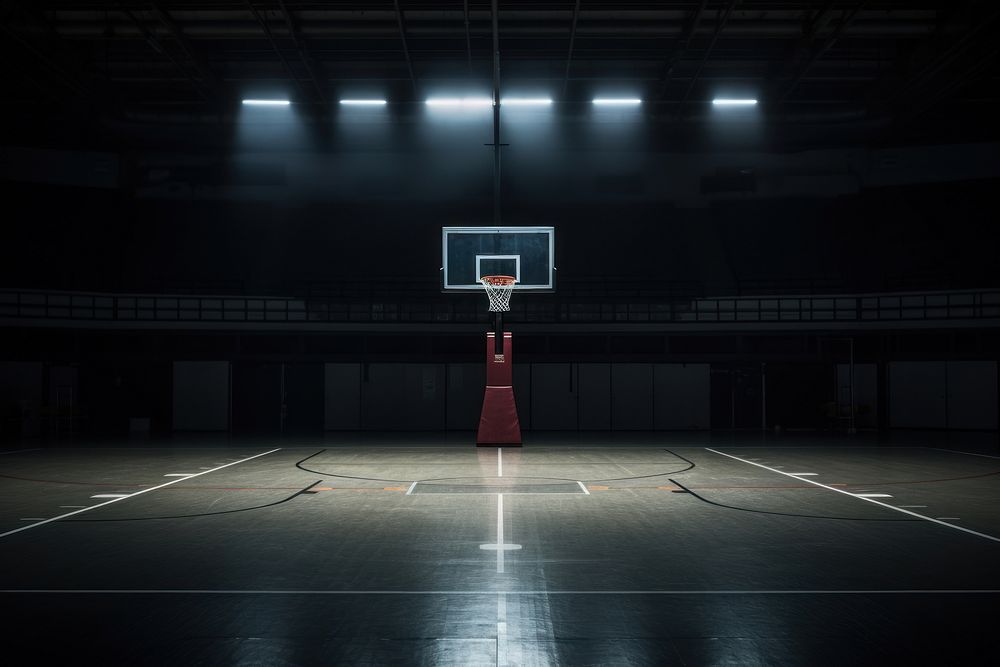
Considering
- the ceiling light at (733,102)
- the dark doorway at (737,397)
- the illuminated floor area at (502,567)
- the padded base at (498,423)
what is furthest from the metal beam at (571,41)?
the illuminated floor area at (502,567)

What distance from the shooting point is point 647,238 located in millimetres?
31656

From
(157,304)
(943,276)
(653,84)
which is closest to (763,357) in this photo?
(943,276)

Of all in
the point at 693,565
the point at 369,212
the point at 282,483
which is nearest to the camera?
the point at 693,565

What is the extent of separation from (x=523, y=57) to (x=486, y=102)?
4407mm

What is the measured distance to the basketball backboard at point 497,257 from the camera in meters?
19.7

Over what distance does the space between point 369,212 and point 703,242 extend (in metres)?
13.9

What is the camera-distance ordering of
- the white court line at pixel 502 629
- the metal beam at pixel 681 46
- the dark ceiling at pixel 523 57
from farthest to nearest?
the dark ceiling at pixel 523 57
the metal beam at pixel 681 46
the white court line at pixel 502 629

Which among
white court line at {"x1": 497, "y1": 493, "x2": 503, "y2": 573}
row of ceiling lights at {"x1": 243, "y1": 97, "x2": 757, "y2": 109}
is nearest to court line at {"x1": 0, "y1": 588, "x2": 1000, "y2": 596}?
white court line at {"x1": 497, "y1": 493, "x2": 503, "y2": 573}

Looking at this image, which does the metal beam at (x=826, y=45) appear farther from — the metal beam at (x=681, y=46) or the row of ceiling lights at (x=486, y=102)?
the metal beam at (x=681, y=46)

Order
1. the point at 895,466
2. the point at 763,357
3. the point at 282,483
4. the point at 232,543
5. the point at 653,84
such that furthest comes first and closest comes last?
the point at 653,84, the point at 763,357, the point at 895,466, the point at 282,483, the point at 232,543

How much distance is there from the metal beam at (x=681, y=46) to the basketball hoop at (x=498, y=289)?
9.73 m

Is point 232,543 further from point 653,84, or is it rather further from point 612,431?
point 653,84

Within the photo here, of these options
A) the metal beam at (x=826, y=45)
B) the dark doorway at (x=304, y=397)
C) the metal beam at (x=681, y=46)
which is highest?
the metal beam at (x=681, y=46)

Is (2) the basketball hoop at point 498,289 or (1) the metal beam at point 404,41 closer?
(2) the basketball hoop at point 498,289
